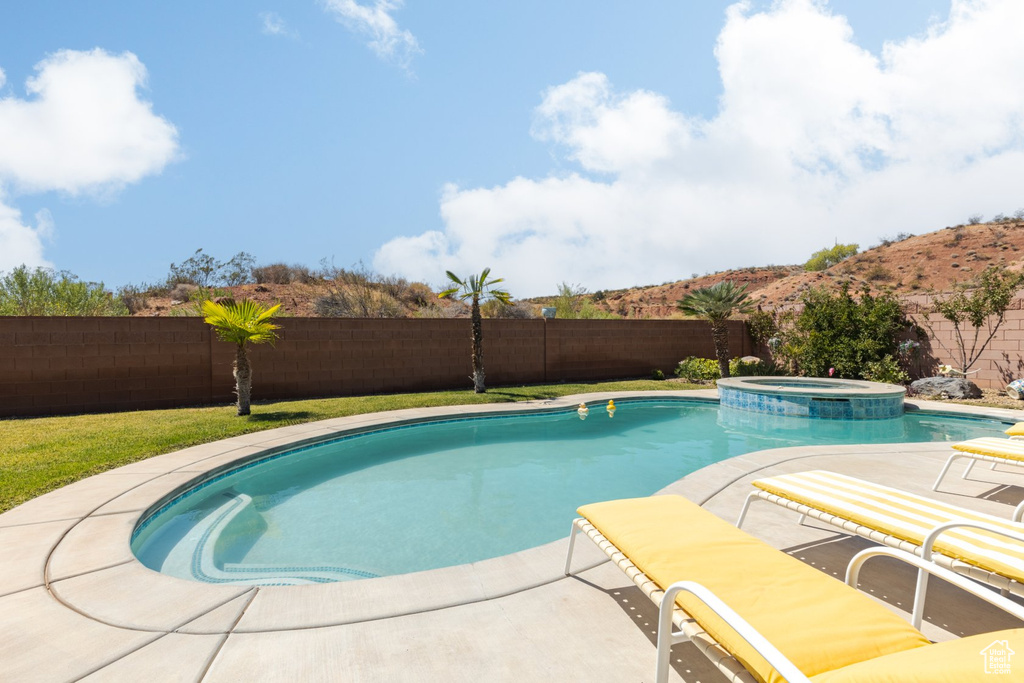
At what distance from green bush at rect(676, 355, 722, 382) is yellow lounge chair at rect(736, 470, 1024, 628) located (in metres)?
11.8

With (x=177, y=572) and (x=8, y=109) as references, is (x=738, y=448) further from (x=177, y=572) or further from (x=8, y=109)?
(x=8, y=109)

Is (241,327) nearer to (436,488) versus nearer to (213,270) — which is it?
(436,488)

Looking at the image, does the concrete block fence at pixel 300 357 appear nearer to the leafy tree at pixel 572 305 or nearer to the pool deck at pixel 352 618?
the leafy tree at pixel 572 305

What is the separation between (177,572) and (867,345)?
15397 millimetres

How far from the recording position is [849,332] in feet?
45.5

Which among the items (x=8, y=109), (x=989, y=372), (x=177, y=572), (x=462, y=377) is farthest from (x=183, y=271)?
(x=989, y=372)

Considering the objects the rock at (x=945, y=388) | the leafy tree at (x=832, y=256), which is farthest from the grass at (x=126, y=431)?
the leafy tree at (x=832, y=256)

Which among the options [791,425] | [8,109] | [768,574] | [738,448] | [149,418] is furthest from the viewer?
[8,109]

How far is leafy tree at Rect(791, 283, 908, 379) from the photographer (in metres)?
13.4

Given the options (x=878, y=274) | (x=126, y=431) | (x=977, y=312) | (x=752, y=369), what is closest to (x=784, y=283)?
(x=878, y=274)

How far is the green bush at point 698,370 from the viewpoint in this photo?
15070mm

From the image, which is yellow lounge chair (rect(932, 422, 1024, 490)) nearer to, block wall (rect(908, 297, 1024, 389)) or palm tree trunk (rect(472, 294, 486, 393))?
palm tree trunk (rect(472, 294, 486, 393))

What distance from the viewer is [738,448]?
773 cm

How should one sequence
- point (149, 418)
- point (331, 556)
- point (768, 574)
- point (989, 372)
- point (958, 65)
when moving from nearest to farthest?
point (768, 574)
point (331, 556)
point (149, 418)
point (958, 65)
point (989, 372)
